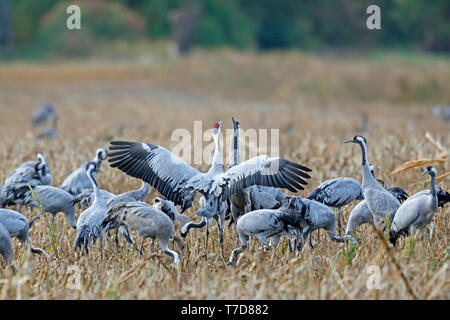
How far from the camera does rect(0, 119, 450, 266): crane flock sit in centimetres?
529

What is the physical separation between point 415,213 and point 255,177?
3.62 ft

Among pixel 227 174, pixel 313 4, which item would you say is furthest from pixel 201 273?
pixel 313 4

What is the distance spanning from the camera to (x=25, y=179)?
23.3 feet

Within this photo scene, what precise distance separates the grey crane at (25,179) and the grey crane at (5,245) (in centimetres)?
178

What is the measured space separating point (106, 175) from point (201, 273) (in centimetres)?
361

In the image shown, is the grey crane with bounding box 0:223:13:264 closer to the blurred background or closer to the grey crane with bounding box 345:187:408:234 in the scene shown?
the grey crane with bounding box 345:187:408:234

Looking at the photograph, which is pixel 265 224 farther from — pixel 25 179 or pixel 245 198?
pixel 25 179

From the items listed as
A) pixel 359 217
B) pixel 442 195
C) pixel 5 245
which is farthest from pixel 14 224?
pixel 442 195

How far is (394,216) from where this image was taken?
5582mm

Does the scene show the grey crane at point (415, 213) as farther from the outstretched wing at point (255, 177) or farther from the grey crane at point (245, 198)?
the grey crane at point (245, 198)

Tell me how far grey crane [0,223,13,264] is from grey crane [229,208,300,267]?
1380 mm

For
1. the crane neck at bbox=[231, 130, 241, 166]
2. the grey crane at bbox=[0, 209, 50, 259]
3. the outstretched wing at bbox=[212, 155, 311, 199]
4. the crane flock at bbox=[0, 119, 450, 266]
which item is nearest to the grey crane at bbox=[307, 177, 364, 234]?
the crane flock at bbox=[0, 119, 450, 266]
